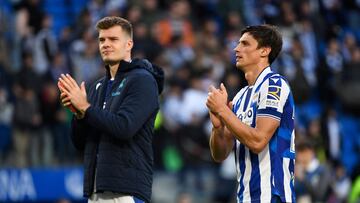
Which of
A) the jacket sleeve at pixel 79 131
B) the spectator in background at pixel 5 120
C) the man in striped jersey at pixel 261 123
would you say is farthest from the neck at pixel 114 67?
the spectator in background at pixel 5 120

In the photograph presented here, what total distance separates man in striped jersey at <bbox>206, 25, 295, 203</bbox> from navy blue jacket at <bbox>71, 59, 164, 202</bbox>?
1.90ft

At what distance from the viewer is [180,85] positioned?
1675cm

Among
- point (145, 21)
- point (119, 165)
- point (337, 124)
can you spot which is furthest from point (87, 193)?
point (337, 124)

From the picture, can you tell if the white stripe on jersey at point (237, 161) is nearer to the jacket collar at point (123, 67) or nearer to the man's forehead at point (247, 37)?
the man's forehead at point (247, 37)

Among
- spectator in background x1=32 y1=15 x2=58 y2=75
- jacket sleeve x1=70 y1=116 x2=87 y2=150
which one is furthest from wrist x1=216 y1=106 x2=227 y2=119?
spectator in background x1=32 y1=15 x2=58 y2=75

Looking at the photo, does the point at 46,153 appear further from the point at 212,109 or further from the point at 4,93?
the point at 212,109

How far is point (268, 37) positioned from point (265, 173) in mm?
1047

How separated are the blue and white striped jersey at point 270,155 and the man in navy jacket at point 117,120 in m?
0.77

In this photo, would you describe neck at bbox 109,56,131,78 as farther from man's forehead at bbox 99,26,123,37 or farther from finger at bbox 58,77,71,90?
finger at bbox 58,77,71,90

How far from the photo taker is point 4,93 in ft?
50.8

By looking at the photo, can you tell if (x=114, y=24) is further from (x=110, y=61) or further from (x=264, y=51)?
(x=264, y=51)

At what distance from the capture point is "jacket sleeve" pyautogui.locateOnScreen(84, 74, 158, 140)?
7395 millimetres

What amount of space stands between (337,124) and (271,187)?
1247 cm

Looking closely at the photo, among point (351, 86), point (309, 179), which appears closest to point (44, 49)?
point (309, 179)
